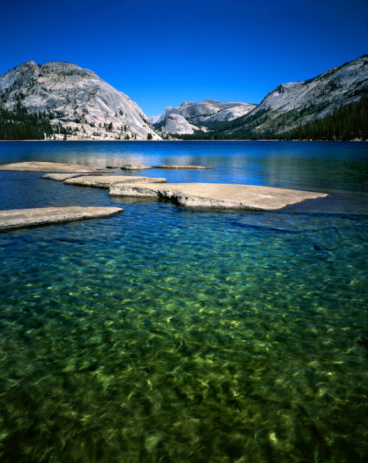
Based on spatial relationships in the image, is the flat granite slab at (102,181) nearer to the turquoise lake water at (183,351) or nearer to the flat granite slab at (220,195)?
the flat granite slab at (220,195)

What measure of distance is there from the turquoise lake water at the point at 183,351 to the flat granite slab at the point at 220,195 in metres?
6.48

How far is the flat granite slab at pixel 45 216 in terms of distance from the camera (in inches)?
555

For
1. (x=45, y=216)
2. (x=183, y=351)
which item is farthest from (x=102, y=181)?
(x=183, y=351)

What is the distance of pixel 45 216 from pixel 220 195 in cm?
1121

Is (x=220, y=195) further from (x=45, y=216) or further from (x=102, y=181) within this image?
(x=102, y=181)

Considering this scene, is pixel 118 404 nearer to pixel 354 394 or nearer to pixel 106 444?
pixel 106 444

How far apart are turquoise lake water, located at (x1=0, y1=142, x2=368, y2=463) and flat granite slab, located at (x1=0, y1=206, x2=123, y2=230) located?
204 centimetres

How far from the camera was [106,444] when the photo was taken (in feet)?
13.3

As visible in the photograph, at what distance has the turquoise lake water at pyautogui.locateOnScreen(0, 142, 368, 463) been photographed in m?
4.15

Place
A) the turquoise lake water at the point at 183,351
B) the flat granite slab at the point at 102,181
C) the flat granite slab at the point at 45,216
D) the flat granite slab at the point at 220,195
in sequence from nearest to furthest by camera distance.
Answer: the turquoise lake water at the point at 183,351 < the flat granite slab at the point at 45,216 < the flat granite slab at the point at 220,195 < the flat granite slab at the point at 102,181

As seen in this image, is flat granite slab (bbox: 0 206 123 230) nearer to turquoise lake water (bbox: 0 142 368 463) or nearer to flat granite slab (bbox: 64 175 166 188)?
turquoise lake water (bbox: 0 142 368 463)

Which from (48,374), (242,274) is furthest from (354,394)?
(48,374)

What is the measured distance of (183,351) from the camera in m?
5.91

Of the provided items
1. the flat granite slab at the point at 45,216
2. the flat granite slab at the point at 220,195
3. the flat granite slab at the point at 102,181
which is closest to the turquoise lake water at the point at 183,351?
the flat granite slab at the point at 45,216
